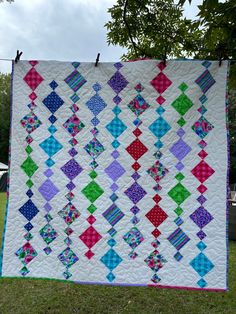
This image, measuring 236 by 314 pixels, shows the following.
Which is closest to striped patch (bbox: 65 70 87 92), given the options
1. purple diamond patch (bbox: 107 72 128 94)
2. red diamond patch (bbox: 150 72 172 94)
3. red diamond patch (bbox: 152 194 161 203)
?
purple diamond patch (bbox: 107 72 128 94)

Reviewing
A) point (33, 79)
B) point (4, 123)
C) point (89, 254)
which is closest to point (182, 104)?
point (33, 79)

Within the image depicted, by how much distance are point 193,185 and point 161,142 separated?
0.31m

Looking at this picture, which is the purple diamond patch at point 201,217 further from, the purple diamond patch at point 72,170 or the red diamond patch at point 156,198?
the purple diamond patch at point 72,170

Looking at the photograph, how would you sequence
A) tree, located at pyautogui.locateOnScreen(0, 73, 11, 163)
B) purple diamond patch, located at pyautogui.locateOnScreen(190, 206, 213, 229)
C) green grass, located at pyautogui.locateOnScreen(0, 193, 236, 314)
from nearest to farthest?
purple diamond patch, located at pyautogui.locateOnScreen(190, 206, 213, 229)
green grass, located at pyautogui.locateOnScreen(0, 193, 236, 314)
tree, located at pyautogui.locateOnScreen(0, 73, 11, 163)

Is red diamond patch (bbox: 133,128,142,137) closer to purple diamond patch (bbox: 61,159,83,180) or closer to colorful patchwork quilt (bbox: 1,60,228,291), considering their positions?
colorful patchwork quilt (bbox: 1,60,228,291)

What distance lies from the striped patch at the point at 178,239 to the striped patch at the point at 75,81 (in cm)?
102

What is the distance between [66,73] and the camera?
2.04 metres

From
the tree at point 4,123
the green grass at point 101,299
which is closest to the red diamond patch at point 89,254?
the green grass at point 101,299

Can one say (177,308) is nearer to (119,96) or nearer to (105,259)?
(105,259)

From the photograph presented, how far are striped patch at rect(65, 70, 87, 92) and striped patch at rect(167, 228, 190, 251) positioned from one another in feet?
3.36

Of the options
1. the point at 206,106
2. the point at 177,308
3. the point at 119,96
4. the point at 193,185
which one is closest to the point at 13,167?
the point at 119,96

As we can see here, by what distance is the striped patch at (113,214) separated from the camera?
6.54 ft

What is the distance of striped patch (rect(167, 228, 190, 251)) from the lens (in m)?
1.97

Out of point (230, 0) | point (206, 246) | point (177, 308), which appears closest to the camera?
point (206, 246)
